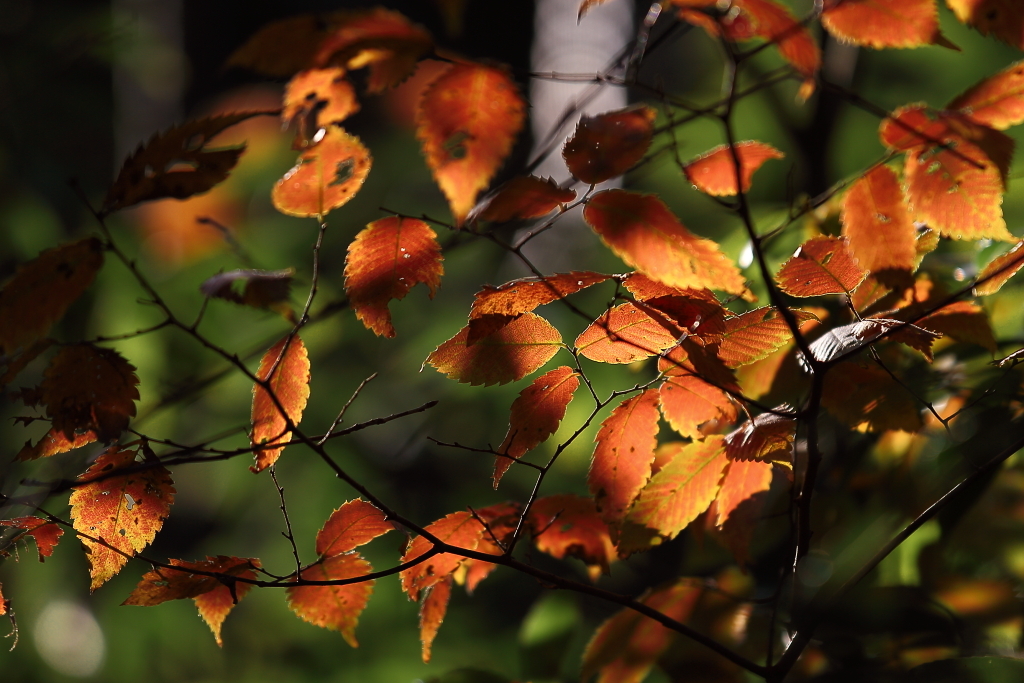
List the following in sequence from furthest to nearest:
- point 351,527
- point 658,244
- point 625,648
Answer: point 625,648 < point 351,527 < point 658,244

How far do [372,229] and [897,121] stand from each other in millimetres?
363

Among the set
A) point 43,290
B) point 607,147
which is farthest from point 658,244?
point 43,290

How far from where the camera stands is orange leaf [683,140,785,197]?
0.51 metres

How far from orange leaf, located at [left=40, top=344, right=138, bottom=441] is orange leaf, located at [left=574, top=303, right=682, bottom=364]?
31 centimetres

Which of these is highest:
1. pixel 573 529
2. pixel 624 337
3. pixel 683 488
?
pixel 624 337

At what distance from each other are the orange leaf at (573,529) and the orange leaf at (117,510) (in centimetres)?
30

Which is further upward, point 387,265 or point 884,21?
point 884,21

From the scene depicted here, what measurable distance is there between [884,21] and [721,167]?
5.5 inches

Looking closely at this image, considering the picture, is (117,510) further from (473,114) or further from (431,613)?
(473,114)

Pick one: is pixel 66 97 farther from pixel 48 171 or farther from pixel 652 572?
pixel 652 572

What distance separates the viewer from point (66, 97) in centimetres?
254

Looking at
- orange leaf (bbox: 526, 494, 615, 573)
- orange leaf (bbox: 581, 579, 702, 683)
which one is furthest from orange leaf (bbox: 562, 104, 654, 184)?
orange leaf (bbox: 581, 579, 702, 683)

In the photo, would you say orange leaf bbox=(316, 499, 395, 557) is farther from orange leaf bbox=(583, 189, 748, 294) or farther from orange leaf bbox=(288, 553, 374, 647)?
orange leaf bbox=(583, 189, 748, 294)

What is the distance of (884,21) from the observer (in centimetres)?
45
